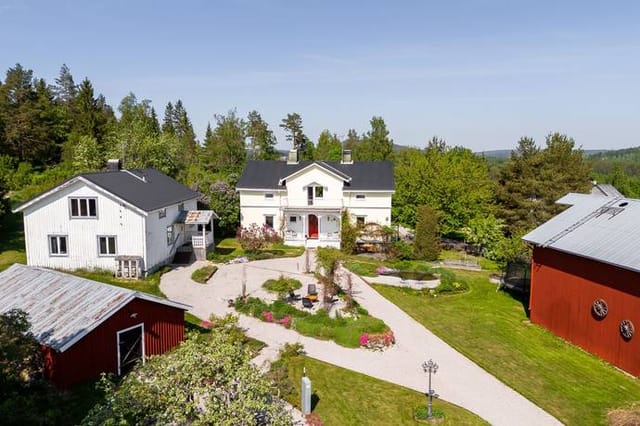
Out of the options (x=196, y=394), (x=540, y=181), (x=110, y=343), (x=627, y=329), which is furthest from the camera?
(x=540, y=181)

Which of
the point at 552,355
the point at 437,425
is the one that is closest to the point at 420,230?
the point at 552,355

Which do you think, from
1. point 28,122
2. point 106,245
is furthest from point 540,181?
point 28,122

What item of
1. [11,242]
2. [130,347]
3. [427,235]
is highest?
[427,235]

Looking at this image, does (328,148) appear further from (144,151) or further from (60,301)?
(60,301)

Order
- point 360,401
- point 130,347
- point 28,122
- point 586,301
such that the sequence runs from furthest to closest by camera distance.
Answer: point 28,122 → point 586,301 → point 130,347 → point 360,401

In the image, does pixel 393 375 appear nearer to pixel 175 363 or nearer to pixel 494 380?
pixel 494 380

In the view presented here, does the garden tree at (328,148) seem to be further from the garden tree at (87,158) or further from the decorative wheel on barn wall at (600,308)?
the decorative wheel on barn wall at (600,308)
